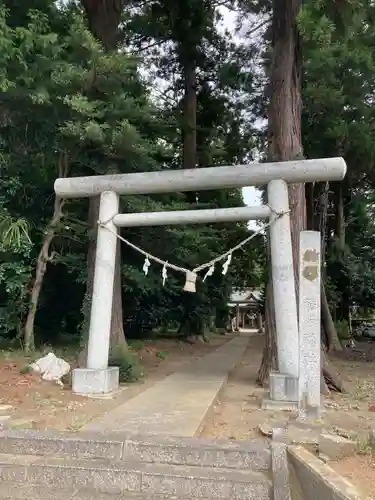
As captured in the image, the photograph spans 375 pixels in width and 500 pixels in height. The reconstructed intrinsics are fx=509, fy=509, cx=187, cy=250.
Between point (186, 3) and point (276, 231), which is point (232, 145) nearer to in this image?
point (186, 3)

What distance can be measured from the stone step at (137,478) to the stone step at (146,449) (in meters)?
0.06

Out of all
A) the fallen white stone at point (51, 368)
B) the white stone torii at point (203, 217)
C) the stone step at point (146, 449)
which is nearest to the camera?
the stone step at point (146, 449)

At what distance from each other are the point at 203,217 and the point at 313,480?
4.79 metres

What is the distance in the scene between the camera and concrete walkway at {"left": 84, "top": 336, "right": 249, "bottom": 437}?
214 inches

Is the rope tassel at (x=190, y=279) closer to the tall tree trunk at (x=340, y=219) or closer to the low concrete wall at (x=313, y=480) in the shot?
the low concrete wall at (x=313, y=480)

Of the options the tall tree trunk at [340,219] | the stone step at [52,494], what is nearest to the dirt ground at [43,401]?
the stone step at [52,494]

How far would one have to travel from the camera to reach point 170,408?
21.7 feet

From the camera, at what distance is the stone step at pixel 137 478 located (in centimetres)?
432

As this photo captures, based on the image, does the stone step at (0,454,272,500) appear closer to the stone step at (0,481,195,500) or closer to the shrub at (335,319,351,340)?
the stone step at (0,481,195,500)

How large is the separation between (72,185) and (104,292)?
6.11 feet

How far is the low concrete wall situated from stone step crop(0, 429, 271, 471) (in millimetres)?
299

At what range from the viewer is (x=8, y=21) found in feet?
32.2

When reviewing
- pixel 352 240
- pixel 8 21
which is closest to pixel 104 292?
pixel 8 21

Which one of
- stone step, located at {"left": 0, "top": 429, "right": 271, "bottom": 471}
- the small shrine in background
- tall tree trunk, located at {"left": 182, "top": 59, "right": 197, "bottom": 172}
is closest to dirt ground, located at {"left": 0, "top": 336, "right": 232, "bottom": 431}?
stone step, located at {"left": 0, "top": 429, "right": 271, "bottom": 471}
